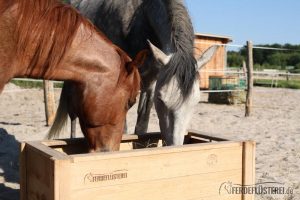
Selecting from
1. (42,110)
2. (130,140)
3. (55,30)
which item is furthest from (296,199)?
(42,110)

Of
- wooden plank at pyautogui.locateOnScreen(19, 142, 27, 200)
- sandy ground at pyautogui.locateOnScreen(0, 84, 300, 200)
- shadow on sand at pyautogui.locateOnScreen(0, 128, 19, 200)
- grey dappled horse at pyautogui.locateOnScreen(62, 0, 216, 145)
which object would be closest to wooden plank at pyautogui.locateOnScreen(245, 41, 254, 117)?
sandy ground at pyautogui.locateOnScreen(0, 84, 300, 200)

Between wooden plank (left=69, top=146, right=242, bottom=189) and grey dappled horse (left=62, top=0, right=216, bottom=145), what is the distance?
0.44 meters

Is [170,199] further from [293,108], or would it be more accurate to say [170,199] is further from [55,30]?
[293,108]

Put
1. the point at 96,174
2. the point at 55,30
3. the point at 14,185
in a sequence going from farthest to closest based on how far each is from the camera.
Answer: the point at 14,185, the point at 55,30, the point at 96,174

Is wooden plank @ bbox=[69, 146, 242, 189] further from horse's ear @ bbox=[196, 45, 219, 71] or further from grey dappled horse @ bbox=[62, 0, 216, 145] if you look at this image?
horse's ear @ bbox=[196, 45, 219, 71]

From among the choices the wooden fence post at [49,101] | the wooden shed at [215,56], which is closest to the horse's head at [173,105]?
the wooden fence post at [49,101]

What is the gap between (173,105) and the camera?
2.56 metres

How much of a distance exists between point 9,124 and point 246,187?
507 cm

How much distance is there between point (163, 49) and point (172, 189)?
1338mm

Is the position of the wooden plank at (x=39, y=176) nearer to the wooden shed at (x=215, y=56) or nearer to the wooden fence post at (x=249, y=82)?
the wooden fence post at (x=249, y=82)

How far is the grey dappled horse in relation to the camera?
2.57 meters

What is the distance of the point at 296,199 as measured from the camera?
9.80 feet

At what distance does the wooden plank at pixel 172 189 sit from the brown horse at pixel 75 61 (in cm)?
34

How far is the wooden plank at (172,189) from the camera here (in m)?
1.74
